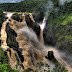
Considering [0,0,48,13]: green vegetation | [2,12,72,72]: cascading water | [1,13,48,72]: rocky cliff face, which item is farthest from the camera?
[0,0,48,13]: green vegetation

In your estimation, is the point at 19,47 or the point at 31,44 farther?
the point at 31,44

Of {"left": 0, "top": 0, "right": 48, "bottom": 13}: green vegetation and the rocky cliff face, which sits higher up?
{"left": 0, "top": 0, "right": 48, "bottom": 13}: green vegetation

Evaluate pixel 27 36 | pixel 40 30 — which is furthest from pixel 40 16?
pixel 27 36

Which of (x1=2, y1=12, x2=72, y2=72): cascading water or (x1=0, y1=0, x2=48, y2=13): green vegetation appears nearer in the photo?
(x1=2, y1=12, x2=72, y2=72): cascading water

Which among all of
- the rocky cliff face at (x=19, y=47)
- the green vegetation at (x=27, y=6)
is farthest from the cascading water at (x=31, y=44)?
the green vegetation at (x=27, y=6)

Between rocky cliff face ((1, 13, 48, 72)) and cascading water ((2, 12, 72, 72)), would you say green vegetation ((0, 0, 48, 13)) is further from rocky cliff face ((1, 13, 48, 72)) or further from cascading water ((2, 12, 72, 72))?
rocky cliff face ((1, 13, 48, 72))

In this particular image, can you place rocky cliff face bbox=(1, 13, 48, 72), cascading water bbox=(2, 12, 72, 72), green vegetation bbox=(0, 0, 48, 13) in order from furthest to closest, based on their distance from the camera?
green vegetation bbox=(0, 0, 48, 13), cascading water bbox=(2, 12, 72, 72), rocky cliff face bbox=(1, 13, 48, 72)

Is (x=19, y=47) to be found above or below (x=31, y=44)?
above

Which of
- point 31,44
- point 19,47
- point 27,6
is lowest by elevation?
point 31,44

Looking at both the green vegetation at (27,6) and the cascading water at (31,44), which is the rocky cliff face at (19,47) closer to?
the cascading water at (31,44)

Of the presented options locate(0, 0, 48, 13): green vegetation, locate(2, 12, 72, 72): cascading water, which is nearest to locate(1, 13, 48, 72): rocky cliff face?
locate(2, 12, 72, 72): cascading water

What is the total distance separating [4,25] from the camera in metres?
24.6

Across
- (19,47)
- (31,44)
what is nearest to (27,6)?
(31,44)

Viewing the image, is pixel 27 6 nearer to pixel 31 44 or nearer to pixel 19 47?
pixel 31 44
